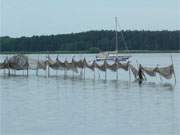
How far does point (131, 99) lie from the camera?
2980cm

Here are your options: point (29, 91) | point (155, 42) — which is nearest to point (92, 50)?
point (155, 42)

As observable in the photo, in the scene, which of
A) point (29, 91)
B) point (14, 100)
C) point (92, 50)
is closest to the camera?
point (14, 100)

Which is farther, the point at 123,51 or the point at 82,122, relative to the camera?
the point at 123,51

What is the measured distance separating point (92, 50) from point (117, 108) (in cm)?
11827

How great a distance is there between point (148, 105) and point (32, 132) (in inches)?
373

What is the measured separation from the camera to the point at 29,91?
117 feet

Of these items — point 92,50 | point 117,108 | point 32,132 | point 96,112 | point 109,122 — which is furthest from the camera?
point 92,50

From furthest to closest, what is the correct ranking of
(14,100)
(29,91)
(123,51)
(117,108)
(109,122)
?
(123,51), (29,91), (14,100), (117,108), (109,122)

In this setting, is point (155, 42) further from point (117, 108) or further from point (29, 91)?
point (117, 108)

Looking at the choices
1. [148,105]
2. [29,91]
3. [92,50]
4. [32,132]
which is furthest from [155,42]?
[32,132]

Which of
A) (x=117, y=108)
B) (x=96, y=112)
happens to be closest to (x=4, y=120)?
(x=96, y=112)

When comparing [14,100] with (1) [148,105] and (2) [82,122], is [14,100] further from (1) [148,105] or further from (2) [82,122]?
(2) [82,122]

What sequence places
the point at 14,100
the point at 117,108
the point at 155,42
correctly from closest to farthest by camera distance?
the point at 117,108 → the point at 14,100 → the point at 155,42

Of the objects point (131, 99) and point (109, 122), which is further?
point (131, 99)
